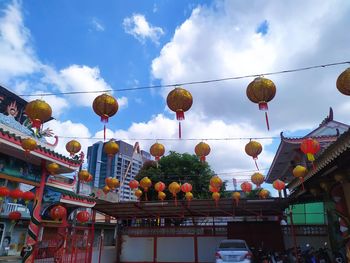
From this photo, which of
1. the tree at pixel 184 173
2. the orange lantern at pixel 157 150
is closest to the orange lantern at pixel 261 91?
the orange lantern at pixel 157 150

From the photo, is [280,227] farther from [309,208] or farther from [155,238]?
[155,238]

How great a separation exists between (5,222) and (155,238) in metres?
10.9

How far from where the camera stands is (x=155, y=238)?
16469mm

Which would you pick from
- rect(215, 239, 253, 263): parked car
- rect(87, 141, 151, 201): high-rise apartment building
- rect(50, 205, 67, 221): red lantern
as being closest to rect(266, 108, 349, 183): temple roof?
rect(215, 239, 253, 263): parked car

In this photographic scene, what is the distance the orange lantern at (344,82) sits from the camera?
5289mm

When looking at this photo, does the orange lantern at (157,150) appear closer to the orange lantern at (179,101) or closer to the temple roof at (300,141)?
the orange lantern at (179,101)

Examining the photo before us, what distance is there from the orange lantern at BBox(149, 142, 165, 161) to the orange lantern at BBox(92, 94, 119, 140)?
3.45 m

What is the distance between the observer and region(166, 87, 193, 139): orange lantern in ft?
20.9

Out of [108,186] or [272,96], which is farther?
[108,186]

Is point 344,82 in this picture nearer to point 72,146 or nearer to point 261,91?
point 261,91

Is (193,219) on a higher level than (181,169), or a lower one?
lower

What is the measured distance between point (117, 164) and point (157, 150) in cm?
3619

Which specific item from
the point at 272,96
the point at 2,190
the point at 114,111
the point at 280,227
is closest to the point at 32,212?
the point at 2,190

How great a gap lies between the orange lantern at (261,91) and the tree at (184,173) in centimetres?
1761
